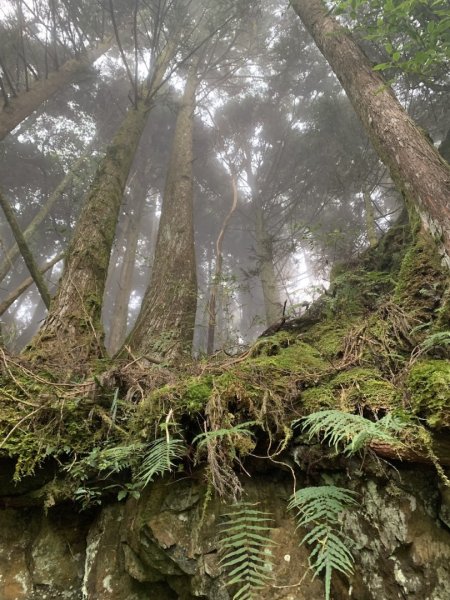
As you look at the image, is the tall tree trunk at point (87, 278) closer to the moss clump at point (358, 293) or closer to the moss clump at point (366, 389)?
the moss clump at point (366, 389)

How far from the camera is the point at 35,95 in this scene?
27.9ft

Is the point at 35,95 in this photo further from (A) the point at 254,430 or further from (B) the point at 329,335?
(A) the point at 254,430

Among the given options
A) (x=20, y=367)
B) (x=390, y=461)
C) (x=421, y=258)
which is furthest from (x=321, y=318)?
(x=20, y=367)

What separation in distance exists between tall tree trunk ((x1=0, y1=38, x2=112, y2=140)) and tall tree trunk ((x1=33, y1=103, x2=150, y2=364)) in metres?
3.13

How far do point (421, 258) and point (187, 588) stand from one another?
327cm

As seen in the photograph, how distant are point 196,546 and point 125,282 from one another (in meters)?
12.0

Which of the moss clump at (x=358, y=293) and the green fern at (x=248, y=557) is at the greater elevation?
the moss clump at (x=358, y=293)

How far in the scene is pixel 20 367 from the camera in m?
2.53

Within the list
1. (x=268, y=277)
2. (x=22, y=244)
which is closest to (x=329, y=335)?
(x=22, y=244)

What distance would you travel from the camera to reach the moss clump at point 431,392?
5.26ft

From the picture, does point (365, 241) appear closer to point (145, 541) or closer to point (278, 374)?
A: point (278, 374)

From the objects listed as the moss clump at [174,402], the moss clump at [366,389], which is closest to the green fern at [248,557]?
the moss clump at [174,402]

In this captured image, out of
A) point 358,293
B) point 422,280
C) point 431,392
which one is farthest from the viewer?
point 358,293

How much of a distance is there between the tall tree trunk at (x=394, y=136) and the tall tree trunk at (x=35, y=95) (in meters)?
6.55
